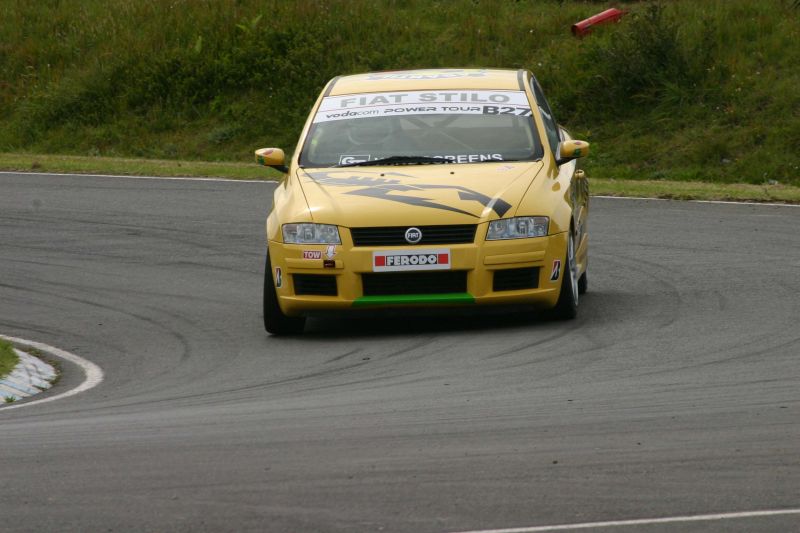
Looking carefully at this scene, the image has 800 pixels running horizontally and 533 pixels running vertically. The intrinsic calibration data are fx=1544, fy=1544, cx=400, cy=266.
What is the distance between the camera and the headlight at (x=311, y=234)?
987 cm

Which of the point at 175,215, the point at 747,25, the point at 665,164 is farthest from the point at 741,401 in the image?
the point at 747,25

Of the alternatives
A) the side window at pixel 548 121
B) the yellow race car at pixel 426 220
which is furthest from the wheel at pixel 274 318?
the side window at pixel 548 121

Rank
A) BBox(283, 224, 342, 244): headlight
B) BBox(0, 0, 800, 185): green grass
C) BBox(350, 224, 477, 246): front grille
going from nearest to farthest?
1. BBox(350, 224, 477, 246): front grille
2. BBox(283, 224, 342, 244): headlight
3. BBox(0, 0, 800, 185): green grass

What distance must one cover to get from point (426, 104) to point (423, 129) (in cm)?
33

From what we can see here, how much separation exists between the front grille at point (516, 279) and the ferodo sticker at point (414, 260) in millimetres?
346

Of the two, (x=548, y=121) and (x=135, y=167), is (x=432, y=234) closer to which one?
(x=548, y=121)

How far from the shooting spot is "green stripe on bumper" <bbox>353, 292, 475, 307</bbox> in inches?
387

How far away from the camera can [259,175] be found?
20.5 m

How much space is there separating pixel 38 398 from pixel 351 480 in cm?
324

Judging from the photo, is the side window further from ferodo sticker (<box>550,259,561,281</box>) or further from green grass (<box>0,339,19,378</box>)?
green grass (<box>0,339,19,378</box>)

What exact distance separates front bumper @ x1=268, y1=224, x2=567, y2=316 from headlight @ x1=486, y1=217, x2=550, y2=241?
0.04m

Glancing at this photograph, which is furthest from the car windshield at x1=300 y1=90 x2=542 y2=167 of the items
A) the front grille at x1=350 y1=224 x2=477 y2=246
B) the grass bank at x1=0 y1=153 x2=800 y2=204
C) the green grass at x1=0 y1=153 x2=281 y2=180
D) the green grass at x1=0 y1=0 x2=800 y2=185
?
the green grass at x1=0 y1=0 x2=800 y2=185

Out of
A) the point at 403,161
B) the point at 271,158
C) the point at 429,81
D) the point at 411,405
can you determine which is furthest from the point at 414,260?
the point at 429,81

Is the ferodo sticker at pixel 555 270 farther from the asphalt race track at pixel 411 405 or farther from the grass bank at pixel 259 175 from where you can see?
the grass bank at pixel 259 175
